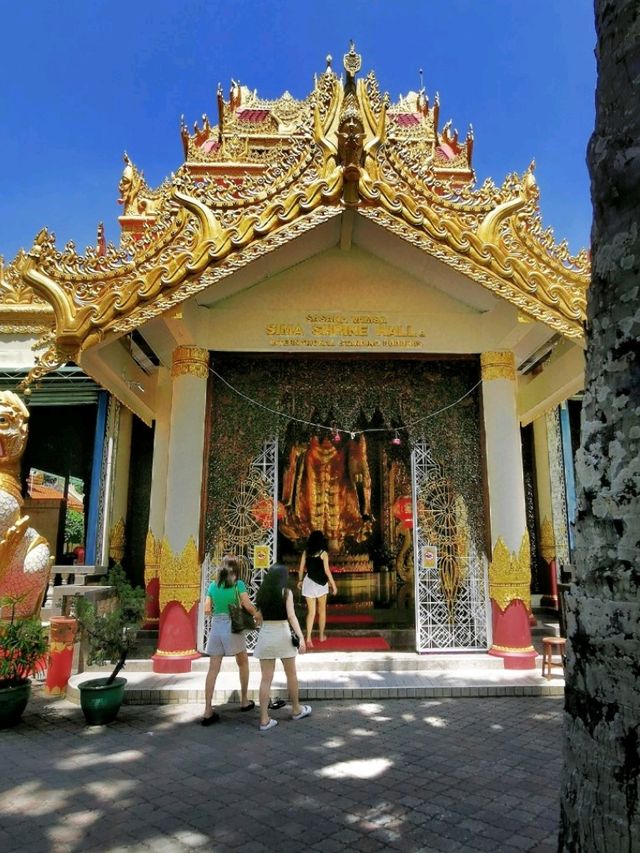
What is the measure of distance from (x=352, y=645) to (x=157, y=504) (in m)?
3.38

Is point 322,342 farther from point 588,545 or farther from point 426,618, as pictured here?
point 588,545

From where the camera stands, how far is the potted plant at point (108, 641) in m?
4.88

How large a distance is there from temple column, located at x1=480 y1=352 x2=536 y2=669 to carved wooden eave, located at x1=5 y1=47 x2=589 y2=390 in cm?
134

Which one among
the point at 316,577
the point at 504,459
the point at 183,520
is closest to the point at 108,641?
the point at 183,520

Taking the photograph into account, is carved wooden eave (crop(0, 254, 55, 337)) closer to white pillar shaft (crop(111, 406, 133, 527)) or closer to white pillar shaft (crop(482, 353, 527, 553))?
white pillar shaft (crop(111, 406, 133, 527))

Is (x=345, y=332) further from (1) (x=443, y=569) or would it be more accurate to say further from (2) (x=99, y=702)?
(2) (x=99, y=702)

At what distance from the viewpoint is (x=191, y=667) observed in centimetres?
639

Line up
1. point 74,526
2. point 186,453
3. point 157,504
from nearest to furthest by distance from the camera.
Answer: point 186,453 → point 157,504 → point 74,526

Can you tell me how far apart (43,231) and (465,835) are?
6040 millimetres

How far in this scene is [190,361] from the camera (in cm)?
697

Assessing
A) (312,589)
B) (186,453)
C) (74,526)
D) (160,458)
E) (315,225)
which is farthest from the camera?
(74,526)

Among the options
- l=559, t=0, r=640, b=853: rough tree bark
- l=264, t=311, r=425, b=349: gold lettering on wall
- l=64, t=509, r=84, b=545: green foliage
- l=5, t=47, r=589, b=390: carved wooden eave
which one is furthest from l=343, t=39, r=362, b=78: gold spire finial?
l=64, t=509, r=84, b=545: green foliage

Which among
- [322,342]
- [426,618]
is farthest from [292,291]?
[426,618]

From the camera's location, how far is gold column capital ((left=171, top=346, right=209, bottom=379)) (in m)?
6.97
